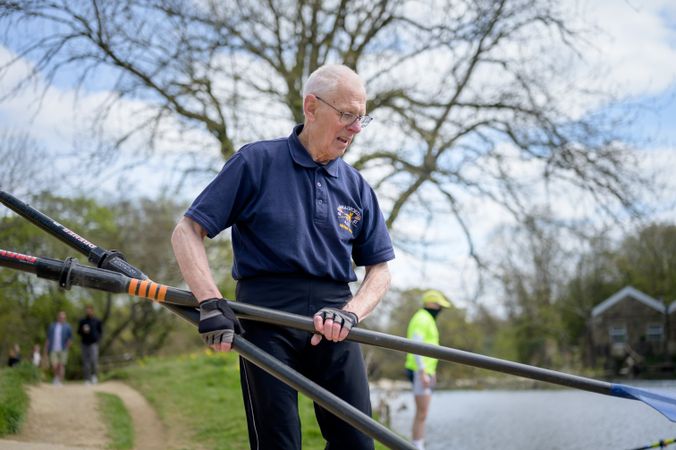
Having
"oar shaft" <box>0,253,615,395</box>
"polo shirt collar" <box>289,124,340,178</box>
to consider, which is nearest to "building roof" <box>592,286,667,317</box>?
"oar shaft" <box>0,253,615,395</box>

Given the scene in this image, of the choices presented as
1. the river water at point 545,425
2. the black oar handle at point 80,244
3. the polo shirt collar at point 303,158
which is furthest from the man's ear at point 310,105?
the river water at point 545,425

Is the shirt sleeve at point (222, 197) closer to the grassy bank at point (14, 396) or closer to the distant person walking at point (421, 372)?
the distant person walking at point (421, 372)

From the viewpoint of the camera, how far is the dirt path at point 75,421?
9.77 m

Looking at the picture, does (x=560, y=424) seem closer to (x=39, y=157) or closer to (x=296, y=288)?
(x=39, y=157)

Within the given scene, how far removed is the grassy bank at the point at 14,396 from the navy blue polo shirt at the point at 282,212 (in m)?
6.56

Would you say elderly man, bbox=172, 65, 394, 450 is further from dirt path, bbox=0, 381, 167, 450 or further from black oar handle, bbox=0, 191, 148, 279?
dirt path, bbox=0, 381, 167, 450

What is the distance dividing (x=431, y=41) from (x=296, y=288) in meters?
9.19

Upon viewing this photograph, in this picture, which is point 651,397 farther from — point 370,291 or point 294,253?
point 294,253

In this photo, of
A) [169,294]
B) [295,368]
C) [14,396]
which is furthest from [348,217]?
[14,396]

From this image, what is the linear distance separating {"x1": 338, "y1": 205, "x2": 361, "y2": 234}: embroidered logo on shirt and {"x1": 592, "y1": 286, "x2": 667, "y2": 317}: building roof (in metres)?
42.8

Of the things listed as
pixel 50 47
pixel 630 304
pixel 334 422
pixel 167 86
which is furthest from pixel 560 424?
pixel 630 304

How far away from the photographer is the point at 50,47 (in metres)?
10.9

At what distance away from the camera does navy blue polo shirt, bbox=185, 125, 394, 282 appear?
3.01 metres

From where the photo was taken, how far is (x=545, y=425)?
51.3 ft
